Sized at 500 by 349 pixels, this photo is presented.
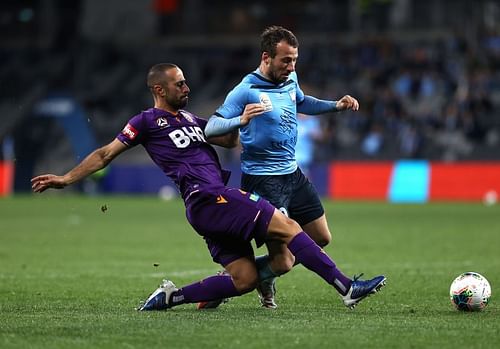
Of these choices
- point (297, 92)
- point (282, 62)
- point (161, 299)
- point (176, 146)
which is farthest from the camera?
point (297, 92)

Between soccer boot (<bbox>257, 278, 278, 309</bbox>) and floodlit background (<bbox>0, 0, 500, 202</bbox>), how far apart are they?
19322 millimetres

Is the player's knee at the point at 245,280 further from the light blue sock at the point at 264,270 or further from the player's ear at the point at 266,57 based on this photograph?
the player's ear at the point at 266,57

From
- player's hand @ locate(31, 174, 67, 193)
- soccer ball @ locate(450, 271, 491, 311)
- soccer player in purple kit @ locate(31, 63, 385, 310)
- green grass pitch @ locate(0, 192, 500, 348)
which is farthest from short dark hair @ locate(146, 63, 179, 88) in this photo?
soccer ball @ locate(450, 271, 491, 311)

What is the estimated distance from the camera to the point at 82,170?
8.59 m

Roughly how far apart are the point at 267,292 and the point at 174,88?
1.88m

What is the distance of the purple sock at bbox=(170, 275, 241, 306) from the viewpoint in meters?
8.89

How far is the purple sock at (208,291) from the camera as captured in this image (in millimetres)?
8891

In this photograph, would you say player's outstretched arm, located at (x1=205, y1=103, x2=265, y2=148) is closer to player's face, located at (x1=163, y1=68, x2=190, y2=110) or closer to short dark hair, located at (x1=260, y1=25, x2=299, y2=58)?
player's face, located at (x1=163, y1=68, x2=190, y2=110)

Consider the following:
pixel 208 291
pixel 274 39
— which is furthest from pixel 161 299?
pixel 274 39

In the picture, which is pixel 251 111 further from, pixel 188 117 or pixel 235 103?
pixel 188 117

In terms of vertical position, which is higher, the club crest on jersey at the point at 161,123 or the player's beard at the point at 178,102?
the player's beard at the point at 178,102

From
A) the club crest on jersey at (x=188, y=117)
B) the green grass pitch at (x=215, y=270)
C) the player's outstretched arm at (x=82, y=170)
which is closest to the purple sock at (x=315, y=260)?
the green grass pitch at (x=215, y=270)

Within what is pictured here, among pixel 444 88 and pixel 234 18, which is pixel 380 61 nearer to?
pixel 444 88

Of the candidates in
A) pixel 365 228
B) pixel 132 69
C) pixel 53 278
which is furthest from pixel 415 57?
pixel 53 278
